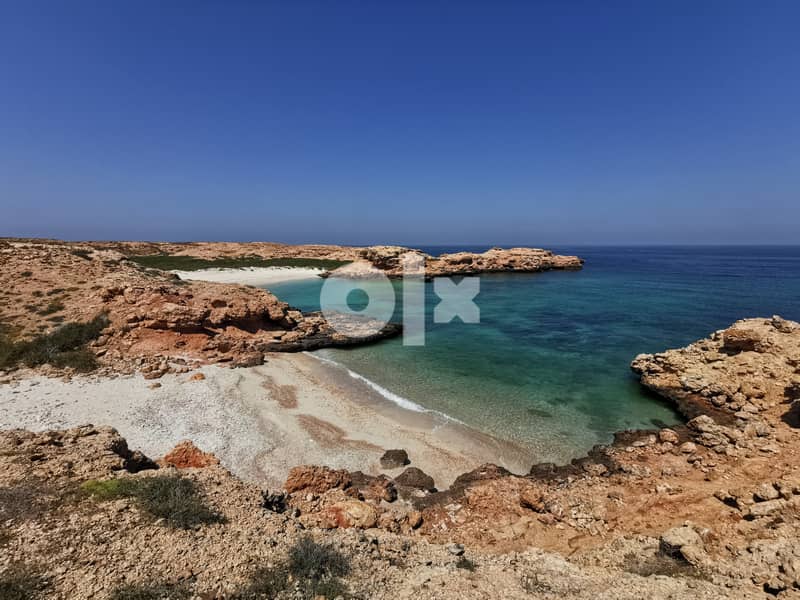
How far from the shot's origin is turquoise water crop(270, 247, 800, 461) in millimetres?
12719

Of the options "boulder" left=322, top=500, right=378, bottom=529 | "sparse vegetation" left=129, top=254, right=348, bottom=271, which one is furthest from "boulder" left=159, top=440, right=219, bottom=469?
"sparse vegetation" left=129, top=254, right=348, bottom=271

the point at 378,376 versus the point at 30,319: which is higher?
the point at 30,319

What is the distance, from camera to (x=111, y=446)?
283 inches

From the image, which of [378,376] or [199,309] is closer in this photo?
[378,376]

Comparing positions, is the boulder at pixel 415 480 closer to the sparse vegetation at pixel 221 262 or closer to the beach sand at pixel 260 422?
the beach sand at pixel 260 422

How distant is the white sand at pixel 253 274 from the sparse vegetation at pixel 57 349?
93.3ft

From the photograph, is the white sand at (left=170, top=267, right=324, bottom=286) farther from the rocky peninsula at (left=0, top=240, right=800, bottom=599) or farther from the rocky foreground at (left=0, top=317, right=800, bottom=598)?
the rocky foreground at (left=0, top=317, right=800, bottom=598)

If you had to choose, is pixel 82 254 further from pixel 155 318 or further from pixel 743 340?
pixel 743 340

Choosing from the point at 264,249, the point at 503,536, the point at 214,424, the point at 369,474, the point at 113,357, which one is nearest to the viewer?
the point at 503,536

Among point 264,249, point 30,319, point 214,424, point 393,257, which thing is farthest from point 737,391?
point 264,249

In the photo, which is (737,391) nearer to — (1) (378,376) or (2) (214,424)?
(1) (378,376)

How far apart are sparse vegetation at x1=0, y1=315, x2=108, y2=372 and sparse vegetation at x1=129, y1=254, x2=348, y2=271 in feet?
130

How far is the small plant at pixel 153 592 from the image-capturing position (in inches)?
156

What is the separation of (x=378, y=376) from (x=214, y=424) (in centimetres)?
756
